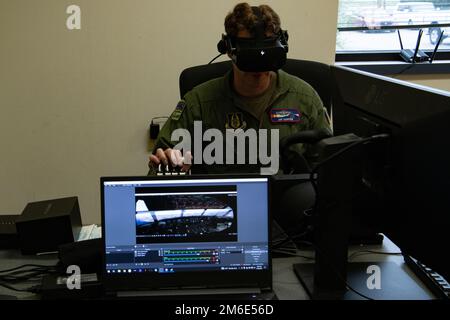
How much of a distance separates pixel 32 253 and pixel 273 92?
3.67 ft

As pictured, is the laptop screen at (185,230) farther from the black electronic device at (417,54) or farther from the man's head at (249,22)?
the black electronic device at (417,54)

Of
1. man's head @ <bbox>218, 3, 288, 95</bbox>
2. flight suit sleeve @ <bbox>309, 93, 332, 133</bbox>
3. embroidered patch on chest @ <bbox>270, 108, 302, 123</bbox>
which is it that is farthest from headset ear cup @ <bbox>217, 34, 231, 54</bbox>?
flight suit sleeve @ <bbox>309, 93, 332, 133</bbox>

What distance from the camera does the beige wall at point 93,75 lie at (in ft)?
8.39

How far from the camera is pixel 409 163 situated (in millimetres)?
1041

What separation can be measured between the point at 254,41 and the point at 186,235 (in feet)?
2.80

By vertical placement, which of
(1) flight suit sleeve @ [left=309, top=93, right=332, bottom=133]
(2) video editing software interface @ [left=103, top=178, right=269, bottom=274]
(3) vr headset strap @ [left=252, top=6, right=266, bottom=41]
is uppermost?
(3) vr headset strap @ [left=252, top=6, right=266, bottom=41]

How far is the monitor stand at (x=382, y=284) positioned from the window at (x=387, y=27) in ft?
6.37

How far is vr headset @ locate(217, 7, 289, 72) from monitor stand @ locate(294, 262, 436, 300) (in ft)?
2.36

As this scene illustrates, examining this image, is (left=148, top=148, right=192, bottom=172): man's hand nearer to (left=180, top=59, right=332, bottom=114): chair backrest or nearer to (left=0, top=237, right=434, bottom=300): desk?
(left=0, top=237, right=434, bottom=300): desk

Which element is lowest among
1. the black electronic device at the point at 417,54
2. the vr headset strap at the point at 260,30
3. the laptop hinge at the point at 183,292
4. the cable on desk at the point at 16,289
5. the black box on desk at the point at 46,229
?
the cable on desk at the point at 16,289

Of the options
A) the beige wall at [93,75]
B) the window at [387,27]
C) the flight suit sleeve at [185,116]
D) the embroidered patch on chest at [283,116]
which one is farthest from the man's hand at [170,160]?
the window at [387,27]

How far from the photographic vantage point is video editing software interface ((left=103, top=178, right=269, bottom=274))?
117cm

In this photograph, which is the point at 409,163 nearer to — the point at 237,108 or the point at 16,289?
the point at 16,289
